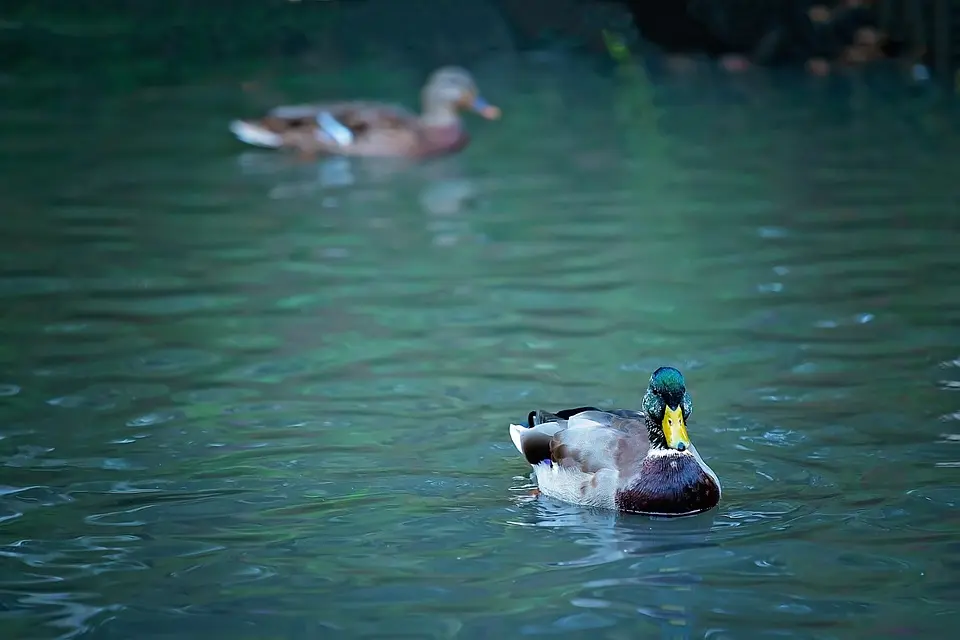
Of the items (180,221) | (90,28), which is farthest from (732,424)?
(90,28)

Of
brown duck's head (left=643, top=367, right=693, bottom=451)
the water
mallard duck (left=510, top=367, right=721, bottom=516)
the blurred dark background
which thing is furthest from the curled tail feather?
brown duck's head (left=643, top=367, right=693, bottom=451)

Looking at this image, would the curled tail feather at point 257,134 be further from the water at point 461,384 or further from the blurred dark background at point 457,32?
the blurred dark background at point 457,32

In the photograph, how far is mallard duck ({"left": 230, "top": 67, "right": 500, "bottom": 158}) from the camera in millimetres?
16297

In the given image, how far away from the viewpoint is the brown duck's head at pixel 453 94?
56.8ft

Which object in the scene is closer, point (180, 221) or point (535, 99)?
point (180, 221)

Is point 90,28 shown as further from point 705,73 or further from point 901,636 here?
point 901,636

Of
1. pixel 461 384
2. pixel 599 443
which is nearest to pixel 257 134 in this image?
pixel 461 384

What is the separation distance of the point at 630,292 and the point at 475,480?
3752 millimetres

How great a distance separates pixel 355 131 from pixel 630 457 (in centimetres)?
1057

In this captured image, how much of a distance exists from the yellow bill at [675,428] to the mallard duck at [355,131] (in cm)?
1058

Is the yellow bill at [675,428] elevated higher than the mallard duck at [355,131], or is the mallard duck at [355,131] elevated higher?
the mallard duck at [355,131]

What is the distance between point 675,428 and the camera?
605 cm

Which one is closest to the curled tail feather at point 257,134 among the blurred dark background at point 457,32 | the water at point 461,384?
the water at point 461,384

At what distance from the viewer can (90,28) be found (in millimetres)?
29297
